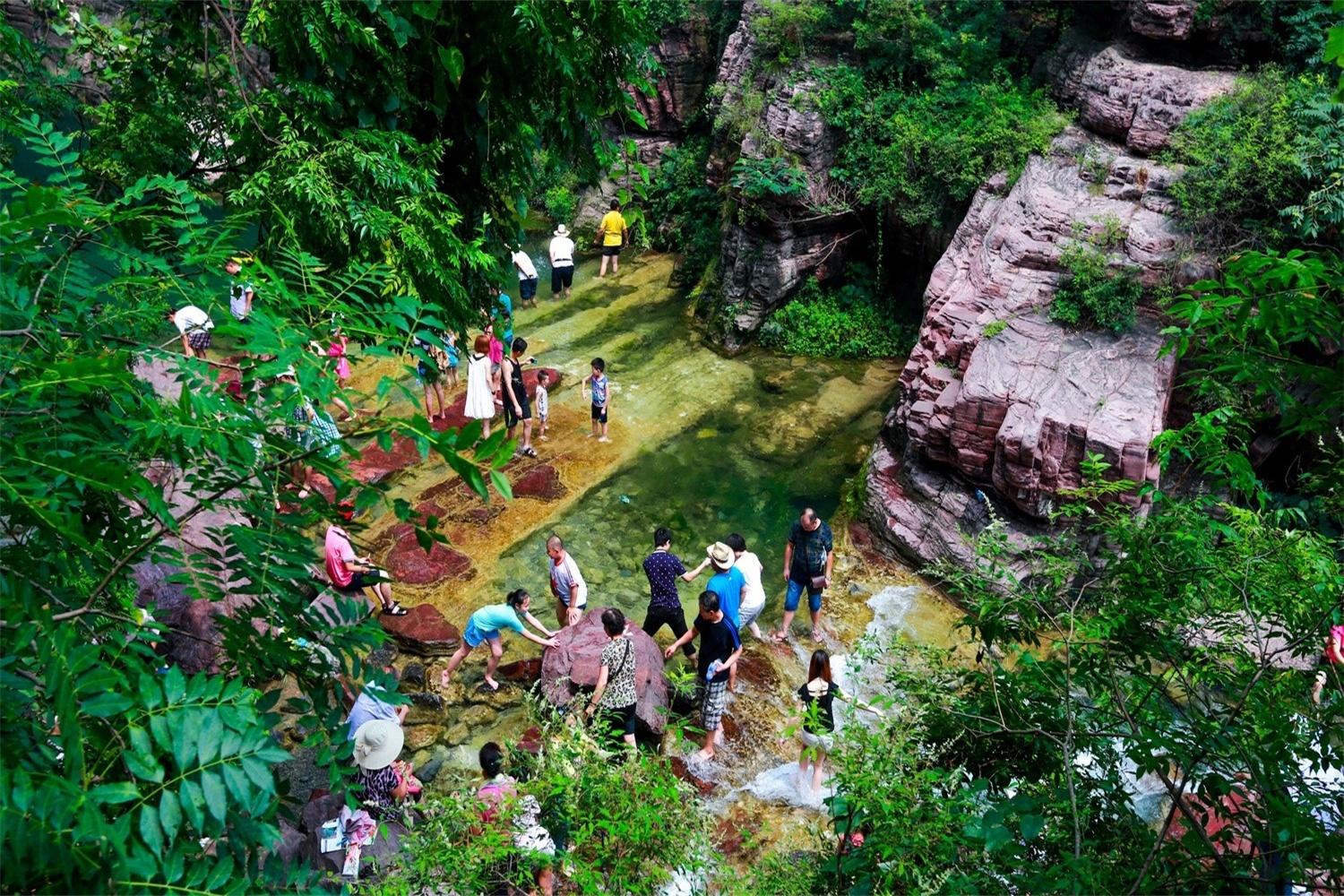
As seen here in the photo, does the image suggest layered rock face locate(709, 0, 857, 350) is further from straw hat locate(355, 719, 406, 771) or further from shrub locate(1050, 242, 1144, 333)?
straw hat locate(355, 719, 406, 771)

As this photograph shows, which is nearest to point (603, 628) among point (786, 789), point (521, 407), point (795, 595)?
point (795, 595)

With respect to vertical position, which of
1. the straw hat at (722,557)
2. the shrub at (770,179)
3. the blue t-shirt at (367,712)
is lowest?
the straw hat at (722,557)

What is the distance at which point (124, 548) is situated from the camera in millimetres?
2982

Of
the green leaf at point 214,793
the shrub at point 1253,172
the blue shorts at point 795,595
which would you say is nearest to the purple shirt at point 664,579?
the blue shorts at point 795,595

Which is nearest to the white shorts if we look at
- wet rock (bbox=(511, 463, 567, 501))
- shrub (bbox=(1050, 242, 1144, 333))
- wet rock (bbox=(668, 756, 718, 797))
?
wet rock (bbox=(668, 756, 718, 797))

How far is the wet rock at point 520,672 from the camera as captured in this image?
25.3ft

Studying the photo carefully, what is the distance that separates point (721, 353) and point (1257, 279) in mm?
9546

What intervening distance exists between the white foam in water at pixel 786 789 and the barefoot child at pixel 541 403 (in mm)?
5057

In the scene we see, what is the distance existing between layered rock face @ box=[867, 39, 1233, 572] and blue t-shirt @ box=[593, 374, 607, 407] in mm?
3018

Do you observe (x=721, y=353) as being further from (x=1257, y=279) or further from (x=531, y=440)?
(x=1257, y=279)

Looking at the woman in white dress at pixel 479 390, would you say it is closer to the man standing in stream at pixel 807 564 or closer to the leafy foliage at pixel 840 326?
the man standing in stream at pixel 807 564

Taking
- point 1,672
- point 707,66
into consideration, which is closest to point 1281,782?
point 1,672

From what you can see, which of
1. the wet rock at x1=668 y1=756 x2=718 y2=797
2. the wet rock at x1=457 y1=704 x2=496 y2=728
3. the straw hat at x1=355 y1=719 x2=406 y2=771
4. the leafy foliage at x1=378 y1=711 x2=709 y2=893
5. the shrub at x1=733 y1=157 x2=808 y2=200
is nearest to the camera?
the leafy foliage at x1=378 y1=711 x2=709 y2=893

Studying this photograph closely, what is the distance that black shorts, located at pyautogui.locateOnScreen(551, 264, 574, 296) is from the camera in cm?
1416
